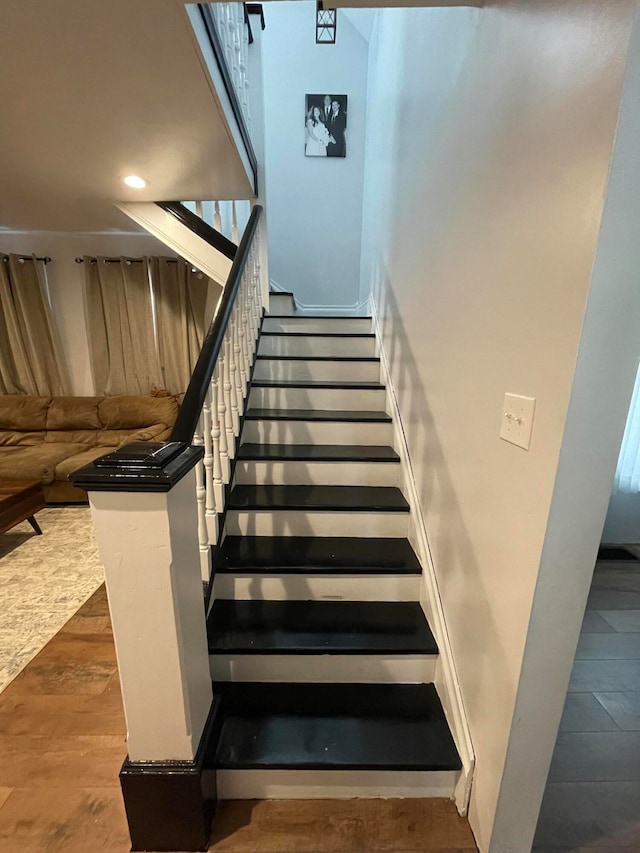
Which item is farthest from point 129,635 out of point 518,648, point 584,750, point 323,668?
point 584,750

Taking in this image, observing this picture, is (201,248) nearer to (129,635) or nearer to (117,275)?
(117,275)

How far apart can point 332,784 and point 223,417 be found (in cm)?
136

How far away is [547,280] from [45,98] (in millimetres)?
2020

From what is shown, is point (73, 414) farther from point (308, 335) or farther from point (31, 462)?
point (308, 335)

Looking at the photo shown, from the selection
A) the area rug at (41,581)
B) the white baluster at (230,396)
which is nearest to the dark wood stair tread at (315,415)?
the white baluster at (230,396)

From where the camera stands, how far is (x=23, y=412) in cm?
365

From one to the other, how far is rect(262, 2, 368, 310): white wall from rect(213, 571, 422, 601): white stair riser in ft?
10.5

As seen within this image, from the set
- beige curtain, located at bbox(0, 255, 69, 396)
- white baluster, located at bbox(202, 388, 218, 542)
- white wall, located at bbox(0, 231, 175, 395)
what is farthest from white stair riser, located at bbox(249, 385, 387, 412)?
beige curtain, located at bbox(0, 255, 69, 396)

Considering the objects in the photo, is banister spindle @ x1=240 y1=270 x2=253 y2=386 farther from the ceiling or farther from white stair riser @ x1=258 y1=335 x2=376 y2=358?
the ceiling

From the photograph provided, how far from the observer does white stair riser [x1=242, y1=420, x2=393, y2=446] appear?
212cm

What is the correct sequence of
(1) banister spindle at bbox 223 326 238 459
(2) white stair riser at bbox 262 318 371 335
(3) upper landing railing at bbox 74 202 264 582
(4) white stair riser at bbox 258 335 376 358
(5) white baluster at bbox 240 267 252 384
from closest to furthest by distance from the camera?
(3) upper landing railing at bbox 74 202 264 582, (1) banister spindle at bbox 223 326 238 459, (5) white baluster at bbox 240 267 252 384, (4) white stair riser at bbox 258 335 376 358, (2) white stair riser at bbox 262 318 371 335

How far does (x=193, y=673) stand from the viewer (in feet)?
3.34

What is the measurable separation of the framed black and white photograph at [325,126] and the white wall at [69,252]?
1.80 metres

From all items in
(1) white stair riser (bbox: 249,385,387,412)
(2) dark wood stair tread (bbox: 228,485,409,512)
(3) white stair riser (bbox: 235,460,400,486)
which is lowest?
(2) dark wood stair tread (bbox: 228,485,409,512)
